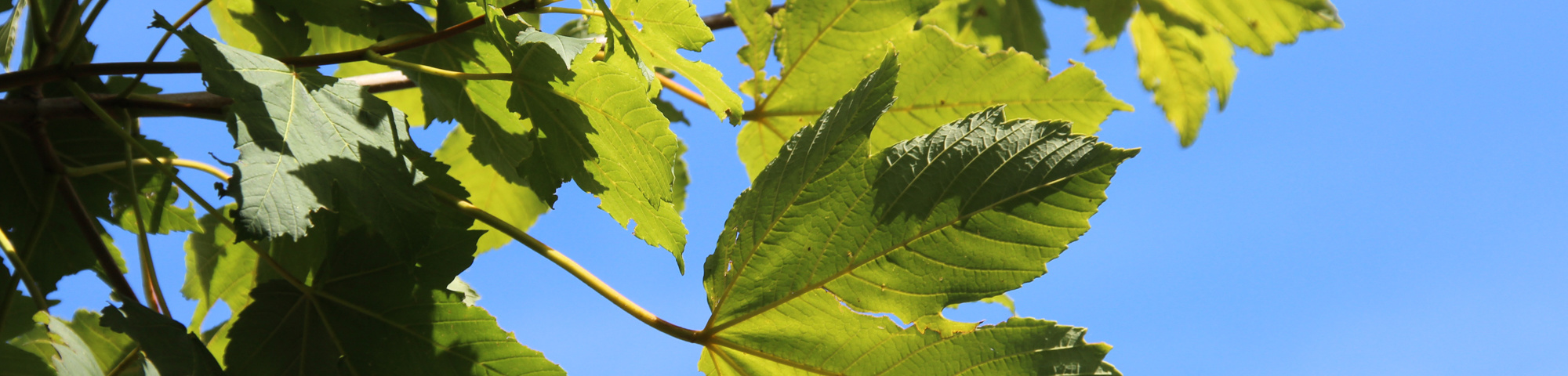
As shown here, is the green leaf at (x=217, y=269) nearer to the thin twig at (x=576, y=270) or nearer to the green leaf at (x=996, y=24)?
the thin twig at (x=576, y=270)

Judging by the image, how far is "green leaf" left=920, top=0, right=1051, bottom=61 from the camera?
224cm

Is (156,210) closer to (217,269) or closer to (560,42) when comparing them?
(217,269)

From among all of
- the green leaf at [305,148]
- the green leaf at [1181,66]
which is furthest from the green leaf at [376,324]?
the green leaf at [1181,66]

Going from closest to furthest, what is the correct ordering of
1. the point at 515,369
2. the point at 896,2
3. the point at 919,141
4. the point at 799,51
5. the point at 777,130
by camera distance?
the point at 919,141, the point at 515,369, the point at 896,2, the point at 799,51, the point at 777,130

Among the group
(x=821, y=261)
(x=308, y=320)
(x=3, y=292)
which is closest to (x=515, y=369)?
(x=308, y=320)

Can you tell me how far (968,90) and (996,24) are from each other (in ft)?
2.97

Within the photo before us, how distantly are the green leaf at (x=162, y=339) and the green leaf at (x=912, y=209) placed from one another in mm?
507

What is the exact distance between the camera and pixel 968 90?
4.81 ft

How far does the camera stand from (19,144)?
3.83ft

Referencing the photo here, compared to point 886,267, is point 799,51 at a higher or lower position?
higher

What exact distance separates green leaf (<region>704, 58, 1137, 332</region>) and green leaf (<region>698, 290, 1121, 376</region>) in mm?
27

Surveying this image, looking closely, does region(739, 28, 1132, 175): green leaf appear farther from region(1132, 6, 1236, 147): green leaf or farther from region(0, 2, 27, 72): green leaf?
region(0, 2, 27, 72): green leaf

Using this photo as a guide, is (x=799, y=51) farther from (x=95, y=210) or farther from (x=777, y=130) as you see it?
(x=95, y=210)

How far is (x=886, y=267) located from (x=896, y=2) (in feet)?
1.96
